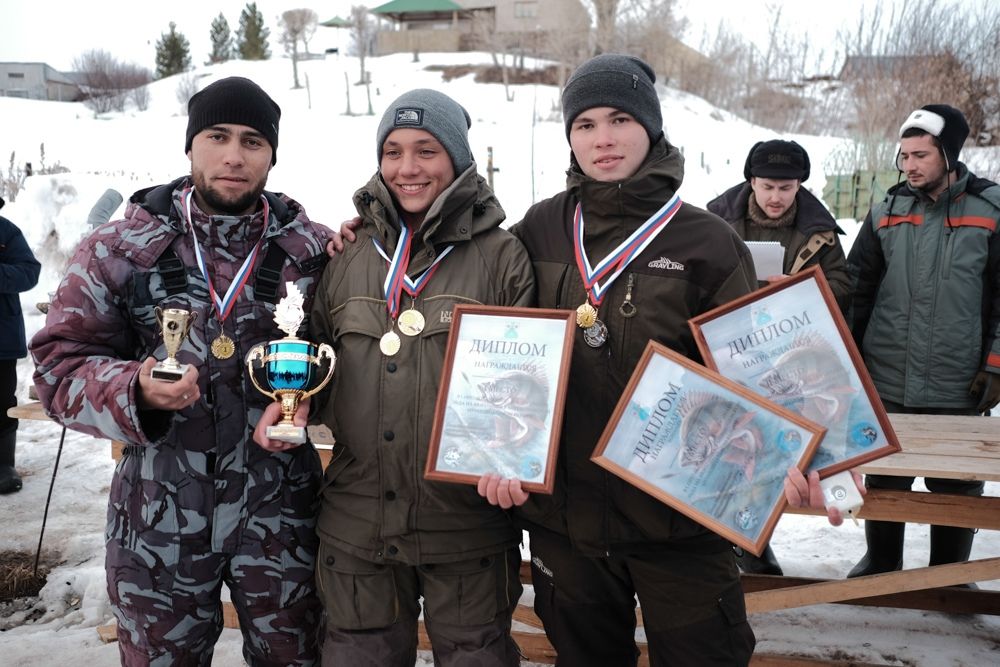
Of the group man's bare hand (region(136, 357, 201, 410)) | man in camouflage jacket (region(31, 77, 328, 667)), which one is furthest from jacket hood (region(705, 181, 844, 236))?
man's bare hand (region(136, 357, 201, 410))

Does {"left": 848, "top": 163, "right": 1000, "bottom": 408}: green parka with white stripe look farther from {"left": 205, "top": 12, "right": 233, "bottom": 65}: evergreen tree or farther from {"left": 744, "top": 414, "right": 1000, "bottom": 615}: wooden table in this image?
{"left": 205, "top": 12, "right": 233, "bottom": 65}: evergreen tree

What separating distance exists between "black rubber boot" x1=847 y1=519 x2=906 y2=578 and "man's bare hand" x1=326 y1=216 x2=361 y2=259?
3512 millimetres

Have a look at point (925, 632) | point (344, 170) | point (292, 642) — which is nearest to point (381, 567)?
point (292, 642)

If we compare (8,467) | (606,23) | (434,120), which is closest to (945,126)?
(434,120)

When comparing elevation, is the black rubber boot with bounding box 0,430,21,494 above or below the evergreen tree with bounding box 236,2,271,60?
below

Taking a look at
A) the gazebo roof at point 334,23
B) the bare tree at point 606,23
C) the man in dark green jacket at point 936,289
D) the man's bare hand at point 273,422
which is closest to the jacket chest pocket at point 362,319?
the man's bare hand at point 273,422

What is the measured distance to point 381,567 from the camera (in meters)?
2.36

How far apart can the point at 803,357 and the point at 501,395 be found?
88 cm

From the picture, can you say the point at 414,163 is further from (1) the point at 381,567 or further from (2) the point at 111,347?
(1) the point at 381,567

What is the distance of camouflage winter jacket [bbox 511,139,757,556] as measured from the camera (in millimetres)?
2213

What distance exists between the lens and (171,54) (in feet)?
173

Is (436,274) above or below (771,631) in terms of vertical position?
above

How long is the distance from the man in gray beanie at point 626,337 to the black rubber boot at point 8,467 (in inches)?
207

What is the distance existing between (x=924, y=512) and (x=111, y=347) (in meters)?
3.24
